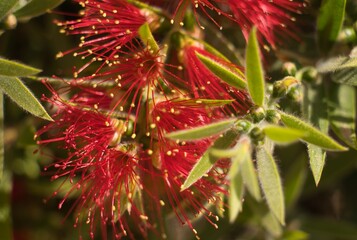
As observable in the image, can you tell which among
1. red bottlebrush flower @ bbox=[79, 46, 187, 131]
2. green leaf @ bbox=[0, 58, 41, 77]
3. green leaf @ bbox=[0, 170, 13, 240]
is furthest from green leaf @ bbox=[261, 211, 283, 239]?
green leaf @ bbox=[0, 58, 41, 77]

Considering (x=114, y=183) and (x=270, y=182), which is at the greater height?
(x=270, y=182)

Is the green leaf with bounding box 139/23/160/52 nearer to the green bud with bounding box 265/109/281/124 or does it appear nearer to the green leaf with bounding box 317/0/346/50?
the green bud with bounding box 265/109/281/124

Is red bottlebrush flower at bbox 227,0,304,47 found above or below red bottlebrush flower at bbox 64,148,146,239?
above

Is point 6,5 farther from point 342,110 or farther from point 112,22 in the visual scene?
point 342,110

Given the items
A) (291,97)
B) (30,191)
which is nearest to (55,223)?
(30,191)

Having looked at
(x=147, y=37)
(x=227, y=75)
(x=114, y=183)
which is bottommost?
(x=114, y=183)

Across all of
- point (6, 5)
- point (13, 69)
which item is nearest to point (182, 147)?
point (13, 69)

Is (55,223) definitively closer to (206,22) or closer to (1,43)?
(1,43)
